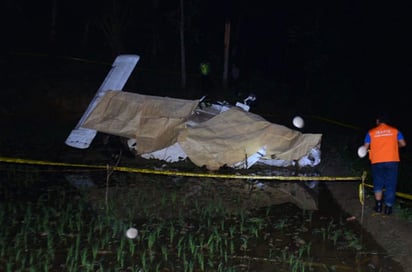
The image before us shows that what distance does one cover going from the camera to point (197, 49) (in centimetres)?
2397

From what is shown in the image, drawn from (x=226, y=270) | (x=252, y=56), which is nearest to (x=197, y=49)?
(x=252, y=56)

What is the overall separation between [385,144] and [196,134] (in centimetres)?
415

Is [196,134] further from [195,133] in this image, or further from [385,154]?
[385,154]

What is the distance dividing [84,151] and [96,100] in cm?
122

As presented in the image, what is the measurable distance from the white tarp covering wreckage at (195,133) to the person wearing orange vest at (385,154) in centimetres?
303

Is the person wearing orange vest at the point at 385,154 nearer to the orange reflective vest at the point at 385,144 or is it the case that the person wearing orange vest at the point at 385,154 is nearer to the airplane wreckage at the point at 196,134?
the orange reflective vest at the point at 385,144

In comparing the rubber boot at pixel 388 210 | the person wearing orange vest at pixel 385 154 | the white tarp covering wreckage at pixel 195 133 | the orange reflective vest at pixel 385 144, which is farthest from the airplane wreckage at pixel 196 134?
the orange reflective vest at pixel 385 144

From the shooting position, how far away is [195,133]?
1010 cm

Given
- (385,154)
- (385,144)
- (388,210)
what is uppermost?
(385,144)

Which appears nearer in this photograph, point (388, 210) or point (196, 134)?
point (388, 210)

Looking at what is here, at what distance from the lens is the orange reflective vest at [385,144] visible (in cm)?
701

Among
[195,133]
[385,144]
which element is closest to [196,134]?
[195,133]

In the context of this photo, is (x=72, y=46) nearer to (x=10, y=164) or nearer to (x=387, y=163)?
(x=10, y=164)

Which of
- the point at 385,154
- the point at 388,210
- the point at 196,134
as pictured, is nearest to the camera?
the point at 385,154
